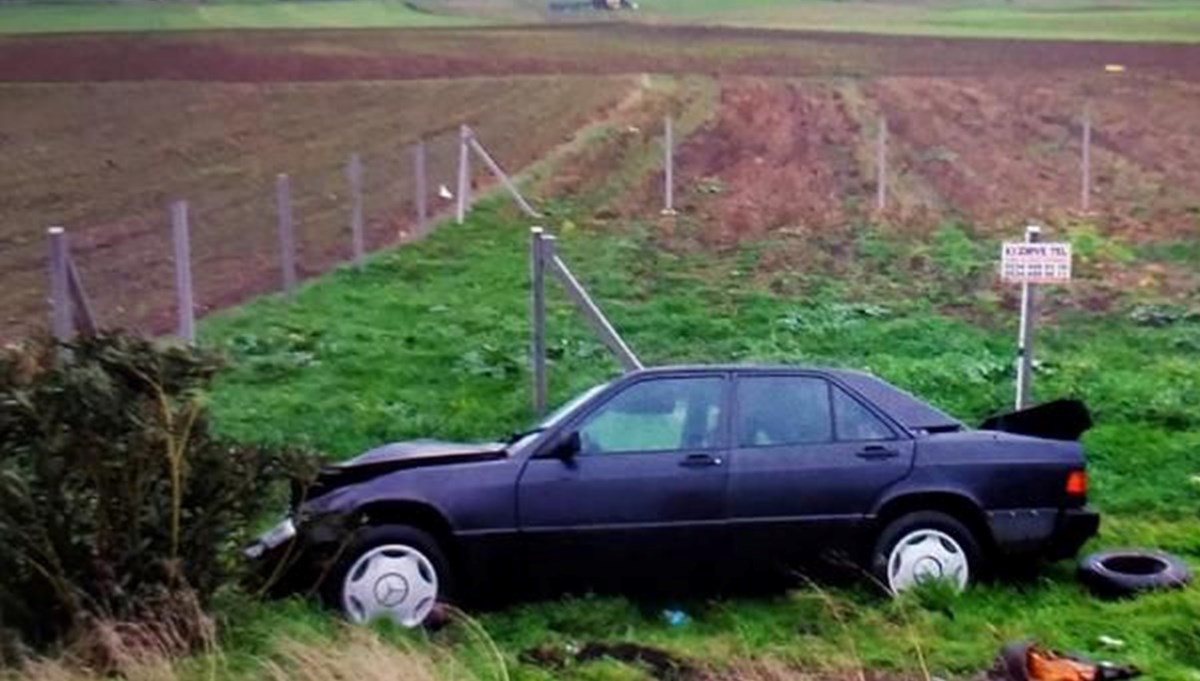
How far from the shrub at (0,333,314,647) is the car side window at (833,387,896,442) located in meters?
3.08

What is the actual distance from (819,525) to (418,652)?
227cm

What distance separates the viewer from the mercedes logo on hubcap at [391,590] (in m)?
8.99

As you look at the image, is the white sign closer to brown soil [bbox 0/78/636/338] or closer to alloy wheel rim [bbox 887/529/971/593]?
alloy wheel rim [bbox 887/529/971/593]

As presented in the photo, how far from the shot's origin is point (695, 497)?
9195mm

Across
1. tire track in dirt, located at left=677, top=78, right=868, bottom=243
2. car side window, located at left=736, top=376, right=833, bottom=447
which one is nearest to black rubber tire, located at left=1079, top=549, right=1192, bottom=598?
car side window, located at left=736, top=376, right=833, bottom=447

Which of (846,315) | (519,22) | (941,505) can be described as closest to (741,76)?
(519,22)

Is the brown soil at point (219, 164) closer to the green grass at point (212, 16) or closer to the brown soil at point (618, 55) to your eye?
the brown soil at point (618, 55)

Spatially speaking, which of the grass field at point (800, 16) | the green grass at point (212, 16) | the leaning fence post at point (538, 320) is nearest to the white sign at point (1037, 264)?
the leaning fence post at point (538, 320)

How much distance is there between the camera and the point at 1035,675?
7645mm

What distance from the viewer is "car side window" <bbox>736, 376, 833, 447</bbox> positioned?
9422 millimetres

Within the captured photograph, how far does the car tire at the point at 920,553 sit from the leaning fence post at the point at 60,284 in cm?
516

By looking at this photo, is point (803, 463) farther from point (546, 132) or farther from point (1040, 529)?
point (546, 132)

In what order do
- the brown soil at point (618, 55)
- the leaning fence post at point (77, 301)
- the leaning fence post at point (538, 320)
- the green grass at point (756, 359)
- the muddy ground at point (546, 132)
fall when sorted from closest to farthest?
the green grass at point (756, 359)
the leaning fence post at point (77, 301)
the leaning fence post at point (538, 320)
the muddy ground at point (546, 132)
the brown soil at point (618, 55)

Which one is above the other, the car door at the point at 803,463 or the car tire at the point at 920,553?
the car door at the point at 803,463
